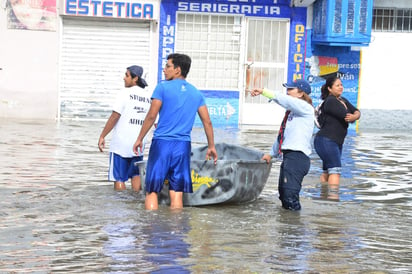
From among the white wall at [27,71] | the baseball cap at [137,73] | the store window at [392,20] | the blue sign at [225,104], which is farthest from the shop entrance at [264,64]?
the baseball cap at [137,73]

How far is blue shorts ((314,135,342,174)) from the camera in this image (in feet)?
36.7

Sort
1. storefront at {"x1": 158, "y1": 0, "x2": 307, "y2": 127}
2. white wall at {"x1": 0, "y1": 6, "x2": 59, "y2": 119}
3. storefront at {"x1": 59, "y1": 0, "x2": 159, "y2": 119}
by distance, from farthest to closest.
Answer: storefront at {"x1": 158, "y1": 0, "x2": 307, "y2": 127}
storefront at {"x1": 59, "y1": 0, "x2": 159, "y2": 119}
white wall at {"x1": 0, "y1": 6, "x2": 59, "y2": 119}

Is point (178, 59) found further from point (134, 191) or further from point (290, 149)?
point (134, 191)

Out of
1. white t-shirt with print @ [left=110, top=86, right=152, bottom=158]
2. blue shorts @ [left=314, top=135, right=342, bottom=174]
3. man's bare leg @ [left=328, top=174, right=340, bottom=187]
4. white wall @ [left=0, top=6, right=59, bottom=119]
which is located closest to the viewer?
white t-shirt with print @ [left=110, top=86, right=152, bottom=158]

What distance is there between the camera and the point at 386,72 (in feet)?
84.4

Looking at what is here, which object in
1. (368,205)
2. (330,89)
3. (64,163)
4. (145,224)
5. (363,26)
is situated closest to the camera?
(145,224)

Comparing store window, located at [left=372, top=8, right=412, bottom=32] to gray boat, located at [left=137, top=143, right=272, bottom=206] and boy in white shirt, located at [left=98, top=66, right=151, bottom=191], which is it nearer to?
boy in white shirt, located at [left=98, top=66, right=151, bottom=191]

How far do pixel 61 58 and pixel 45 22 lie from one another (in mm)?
1086

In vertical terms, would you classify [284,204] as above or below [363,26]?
below

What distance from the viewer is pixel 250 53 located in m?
25.1

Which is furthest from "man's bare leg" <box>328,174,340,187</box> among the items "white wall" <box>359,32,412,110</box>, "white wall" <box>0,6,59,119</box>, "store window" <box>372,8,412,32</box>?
"store window" <box>372,8,412,32</box>

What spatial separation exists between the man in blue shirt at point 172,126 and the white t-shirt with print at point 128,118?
1331 millimetres

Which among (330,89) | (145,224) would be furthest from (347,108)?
(145,224)

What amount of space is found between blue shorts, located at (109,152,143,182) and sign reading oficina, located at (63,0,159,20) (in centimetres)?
1435
